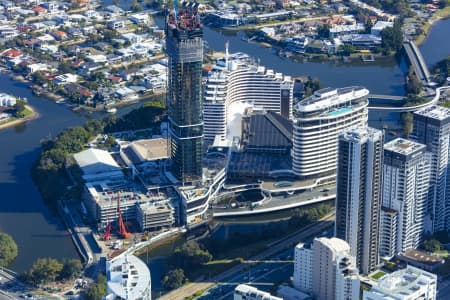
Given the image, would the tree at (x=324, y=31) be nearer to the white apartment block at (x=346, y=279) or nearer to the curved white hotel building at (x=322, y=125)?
the curved white hotel building at (x=322, y=125)

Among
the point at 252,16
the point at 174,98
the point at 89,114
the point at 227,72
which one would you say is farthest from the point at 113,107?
the point at 252,16

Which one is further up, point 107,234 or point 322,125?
point 322,125

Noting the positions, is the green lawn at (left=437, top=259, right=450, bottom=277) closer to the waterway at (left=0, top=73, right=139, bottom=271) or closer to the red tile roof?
the waterway at (left=0, top=73, right=139, bottom=271)

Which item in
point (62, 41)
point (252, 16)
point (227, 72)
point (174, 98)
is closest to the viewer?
point (174, 98)

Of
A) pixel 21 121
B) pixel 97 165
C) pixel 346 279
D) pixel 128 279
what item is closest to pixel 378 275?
pixel 346 279

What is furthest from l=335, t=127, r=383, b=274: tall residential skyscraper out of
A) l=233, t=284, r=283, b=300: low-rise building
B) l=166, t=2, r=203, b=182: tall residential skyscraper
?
l=166, t=2, r=203, b=182: tall residential skyscraper

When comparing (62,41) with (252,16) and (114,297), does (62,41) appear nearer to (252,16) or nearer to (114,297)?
(252,16)

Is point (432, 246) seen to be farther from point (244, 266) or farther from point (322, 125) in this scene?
→ point (322, 125)
